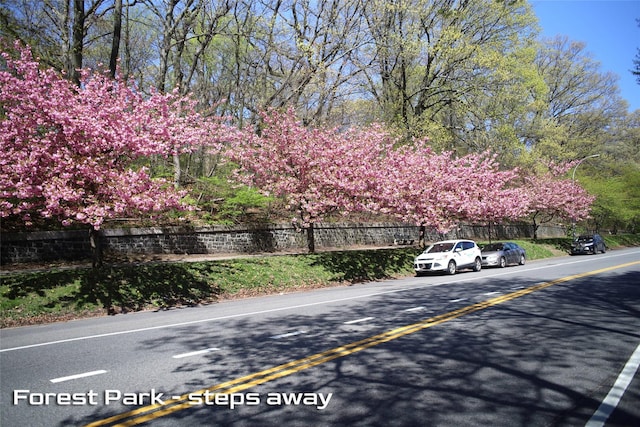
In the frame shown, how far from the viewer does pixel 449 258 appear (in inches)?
802

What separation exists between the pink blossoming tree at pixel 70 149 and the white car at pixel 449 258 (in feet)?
40.7

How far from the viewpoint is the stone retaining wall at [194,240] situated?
53.3ft

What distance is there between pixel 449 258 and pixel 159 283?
13.4 meters

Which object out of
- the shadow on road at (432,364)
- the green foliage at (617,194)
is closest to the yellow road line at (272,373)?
the shadow on road at (432,364)

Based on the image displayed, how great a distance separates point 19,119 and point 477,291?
14167mm

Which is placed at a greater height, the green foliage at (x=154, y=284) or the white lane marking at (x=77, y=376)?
the green foliage at (x=154, y=284)

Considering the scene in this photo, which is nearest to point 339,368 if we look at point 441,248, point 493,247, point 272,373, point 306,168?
point 272,373

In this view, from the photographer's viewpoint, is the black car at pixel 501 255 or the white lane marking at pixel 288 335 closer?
the white lane marking at pixel 288 335

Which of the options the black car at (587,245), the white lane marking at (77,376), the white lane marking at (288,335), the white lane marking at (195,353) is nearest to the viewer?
the white lane marking at (77,376)

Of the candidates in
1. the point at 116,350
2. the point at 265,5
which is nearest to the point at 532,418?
the point at 116,350

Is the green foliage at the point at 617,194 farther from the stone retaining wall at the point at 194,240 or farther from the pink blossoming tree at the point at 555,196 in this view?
the stone retaining wall at the point at 194,240

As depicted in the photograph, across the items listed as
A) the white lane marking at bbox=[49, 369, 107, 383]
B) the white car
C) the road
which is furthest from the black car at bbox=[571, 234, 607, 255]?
the white lane marking at bbox=[49, 369, 107, 383]

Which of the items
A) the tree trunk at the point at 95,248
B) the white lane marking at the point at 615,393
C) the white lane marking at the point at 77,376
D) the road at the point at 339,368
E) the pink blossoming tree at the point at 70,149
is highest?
the pink blossoming tree at the point at 70,149

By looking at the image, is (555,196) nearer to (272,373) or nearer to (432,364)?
(432,364)
